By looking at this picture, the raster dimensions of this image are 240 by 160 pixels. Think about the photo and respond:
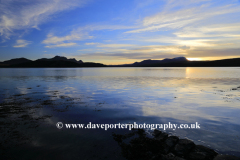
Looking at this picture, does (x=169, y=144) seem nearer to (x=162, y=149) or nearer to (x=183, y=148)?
(x=162, y=149)

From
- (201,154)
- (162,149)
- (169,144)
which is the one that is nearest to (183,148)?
(169,144)

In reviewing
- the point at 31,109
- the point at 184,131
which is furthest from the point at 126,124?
the point at 31,109

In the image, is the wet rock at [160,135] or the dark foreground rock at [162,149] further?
the wet rock at [160,135]

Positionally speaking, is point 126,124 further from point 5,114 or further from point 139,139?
point 5,114

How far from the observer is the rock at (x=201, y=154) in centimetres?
863

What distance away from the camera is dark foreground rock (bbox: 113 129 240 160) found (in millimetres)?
8633

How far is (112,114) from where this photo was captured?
54.7 ft

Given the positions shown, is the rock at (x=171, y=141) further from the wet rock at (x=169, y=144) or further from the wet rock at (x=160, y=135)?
the wet rock at (x=160, y=135)

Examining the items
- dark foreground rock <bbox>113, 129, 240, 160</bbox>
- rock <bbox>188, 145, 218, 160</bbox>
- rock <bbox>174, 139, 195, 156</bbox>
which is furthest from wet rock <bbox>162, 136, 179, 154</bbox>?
rock <bbox>188, 145, 218, 160</bbox>

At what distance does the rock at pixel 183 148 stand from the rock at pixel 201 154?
0.29 meters

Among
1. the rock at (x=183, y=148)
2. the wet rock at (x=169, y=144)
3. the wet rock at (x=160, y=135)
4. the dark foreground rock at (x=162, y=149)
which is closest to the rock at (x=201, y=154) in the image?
the dark foreground rock at (x=162, y=149)

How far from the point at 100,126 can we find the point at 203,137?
8.58 metres

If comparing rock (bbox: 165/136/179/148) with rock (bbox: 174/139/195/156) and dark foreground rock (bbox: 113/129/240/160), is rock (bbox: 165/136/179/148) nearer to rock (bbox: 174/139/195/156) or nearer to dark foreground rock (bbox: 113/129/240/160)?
dark foreground rock (bbox: 113/129/240/160)

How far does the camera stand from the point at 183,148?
9406 millimetres
